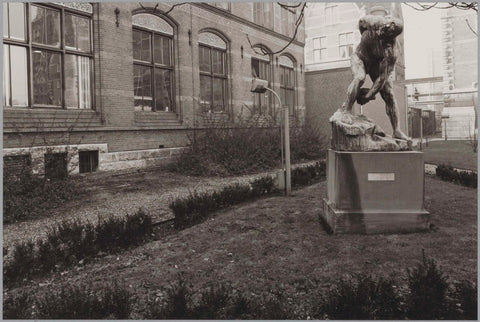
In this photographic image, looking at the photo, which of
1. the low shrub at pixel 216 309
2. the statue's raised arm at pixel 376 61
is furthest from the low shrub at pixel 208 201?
the low shrub at pixel 216 309

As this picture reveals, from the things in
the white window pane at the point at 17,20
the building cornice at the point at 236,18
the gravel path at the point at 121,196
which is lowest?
the gravel path at the point at 121,196

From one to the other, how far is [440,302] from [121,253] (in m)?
3.71

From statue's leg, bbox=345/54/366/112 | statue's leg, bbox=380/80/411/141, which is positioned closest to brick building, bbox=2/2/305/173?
statue's leg, bbox=345/54/366/112

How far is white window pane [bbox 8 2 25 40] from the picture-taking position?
32.0 feet

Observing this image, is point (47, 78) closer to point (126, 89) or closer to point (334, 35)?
point (126, 89)

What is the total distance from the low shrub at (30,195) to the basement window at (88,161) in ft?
10.8

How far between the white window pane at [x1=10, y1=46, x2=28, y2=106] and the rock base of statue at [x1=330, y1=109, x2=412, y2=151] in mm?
8752

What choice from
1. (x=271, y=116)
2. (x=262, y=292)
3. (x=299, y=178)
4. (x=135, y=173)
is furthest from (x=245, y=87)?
(x=262, y=292)

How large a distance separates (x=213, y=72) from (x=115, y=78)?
5.38 m

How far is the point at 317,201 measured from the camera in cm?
764

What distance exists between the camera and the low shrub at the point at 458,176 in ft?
30.2

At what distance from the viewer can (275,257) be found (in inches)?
172

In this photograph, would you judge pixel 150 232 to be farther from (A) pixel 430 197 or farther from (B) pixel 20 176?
(A) pixel 430 197

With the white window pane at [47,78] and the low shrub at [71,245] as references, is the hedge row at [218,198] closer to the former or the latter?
the low shrub at [71,245]
